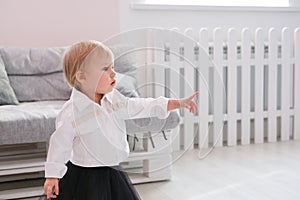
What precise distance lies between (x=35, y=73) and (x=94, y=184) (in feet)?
4.61

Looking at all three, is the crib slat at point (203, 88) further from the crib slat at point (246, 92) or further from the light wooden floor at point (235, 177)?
the crib slat at point (246, 92)

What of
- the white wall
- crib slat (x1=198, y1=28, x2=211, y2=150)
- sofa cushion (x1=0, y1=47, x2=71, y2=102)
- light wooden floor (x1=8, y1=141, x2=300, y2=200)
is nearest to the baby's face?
crib slat (x1=198, y1=28, x2=211, y2=150)

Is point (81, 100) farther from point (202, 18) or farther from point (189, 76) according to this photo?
point (202, 18)

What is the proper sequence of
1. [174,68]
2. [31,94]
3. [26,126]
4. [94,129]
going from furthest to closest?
[31,94] → [26,126] → [174,68] → [94,129]

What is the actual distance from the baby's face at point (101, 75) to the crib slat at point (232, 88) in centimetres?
→ 208

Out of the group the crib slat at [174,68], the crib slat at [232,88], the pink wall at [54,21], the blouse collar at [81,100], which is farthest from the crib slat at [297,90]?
the blouse collar at [81,100]

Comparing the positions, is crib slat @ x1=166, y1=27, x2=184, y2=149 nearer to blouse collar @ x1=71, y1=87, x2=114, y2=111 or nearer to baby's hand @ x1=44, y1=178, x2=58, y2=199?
Answer: blouse collar @ x1=71, y1=87, x2=114, y2=111

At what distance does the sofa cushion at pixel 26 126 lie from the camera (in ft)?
7.68

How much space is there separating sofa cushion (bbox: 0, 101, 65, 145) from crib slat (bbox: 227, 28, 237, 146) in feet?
4.75

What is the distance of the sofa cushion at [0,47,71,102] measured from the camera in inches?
113

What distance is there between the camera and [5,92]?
→ 272 centimetres

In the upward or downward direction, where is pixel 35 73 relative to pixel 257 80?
upward

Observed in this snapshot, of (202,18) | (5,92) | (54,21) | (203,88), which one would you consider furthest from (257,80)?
(203,88)

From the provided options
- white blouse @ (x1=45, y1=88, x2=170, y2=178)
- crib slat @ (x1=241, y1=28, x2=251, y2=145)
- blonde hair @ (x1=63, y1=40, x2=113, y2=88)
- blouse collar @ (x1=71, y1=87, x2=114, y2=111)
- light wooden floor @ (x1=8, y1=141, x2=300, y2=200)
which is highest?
blonde hair @ (x1=63, y1=40, x2=113, y2=88)
